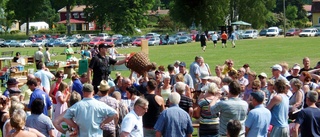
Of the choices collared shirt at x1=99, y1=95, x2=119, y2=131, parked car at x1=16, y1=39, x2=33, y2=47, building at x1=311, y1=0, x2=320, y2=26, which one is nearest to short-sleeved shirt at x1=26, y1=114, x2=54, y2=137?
collared shirt at x1=99, y1=95, x2=119, y2=131

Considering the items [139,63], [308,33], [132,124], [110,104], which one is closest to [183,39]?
[308,33]

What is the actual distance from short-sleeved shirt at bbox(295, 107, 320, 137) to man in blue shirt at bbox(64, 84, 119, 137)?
9.33 ft

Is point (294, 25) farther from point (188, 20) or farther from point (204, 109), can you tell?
point (204, 109)

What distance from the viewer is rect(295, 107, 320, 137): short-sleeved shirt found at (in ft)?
31.0

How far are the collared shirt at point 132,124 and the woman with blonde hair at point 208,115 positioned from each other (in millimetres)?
1365

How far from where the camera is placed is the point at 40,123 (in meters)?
9.33

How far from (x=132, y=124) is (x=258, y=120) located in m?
1.90

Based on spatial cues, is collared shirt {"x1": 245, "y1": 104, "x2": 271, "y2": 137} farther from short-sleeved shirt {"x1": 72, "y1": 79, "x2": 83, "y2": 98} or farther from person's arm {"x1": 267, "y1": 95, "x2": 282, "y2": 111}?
short-sleeved shirt {"x1": 72, "y1": 79, "x2": 83, "y2": 98}

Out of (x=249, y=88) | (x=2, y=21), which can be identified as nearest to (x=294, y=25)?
(x=2, y=21)

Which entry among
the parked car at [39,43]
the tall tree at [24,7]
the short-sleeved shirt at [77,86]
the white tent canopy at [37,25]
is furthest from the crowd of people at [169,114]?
the white tent canopy at [37,25]

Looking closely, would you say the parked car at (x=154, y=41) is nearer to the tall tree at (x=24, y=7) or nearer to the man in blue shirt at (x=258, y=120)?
the tall tree at (x=24, y=7)

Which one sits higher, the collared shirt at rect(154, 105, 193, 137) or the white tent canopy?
the white tent canopy

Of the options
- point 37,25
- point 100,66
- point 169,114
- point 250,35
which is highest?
point 37,25

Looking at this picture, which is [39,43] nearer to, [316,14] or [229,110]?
[316,14]
